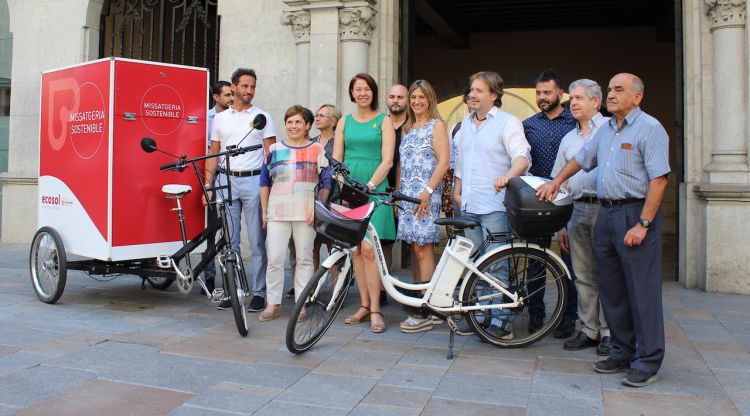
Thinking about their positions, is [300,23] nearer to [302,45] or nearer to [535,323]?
[302,45]

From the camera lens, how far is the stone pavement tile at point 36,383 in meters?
3.36

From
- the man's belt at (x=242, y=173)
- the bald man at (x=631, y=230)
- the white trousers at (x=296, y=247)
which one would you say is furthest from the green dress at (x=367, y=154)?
the bald man at (x=631, y=230)

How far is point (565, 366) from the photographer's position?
407cm

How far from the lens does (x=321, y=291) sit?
4344 mm

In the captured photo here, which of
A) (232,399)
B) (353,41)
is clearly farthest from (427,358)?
(353,41)

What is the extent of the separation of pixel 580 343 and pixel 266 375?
2.13 metres

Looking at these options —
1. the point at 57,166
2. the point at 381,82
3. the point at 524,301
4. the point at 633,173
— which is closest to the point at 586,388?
the point at 524,301

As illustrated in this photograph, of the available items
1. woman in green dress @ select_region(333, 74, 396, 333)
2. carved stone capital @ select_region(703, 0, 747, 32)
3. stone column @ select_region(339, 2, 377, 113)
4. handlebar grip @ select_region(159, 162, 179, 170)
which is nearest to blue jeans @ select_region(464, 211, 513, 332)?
woman in green dress @ select_region(333, 74, 396, 333)

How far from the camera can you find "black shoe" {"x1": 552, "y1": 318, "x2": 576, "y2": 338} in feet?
15.7

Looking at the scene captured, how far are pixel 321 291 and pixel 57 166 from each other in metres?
2.97

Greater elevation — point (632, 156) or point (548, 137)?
point (548, 137)

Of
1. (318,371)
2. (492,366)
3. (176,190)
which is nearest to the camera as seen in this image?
(318,371)

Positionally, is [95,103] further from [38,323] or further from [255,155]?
[38,323]

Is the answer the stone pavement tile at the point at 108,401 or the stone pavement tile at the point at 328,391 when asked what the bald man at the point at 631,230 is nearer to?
the stone pavement tile at the point at 328,391
